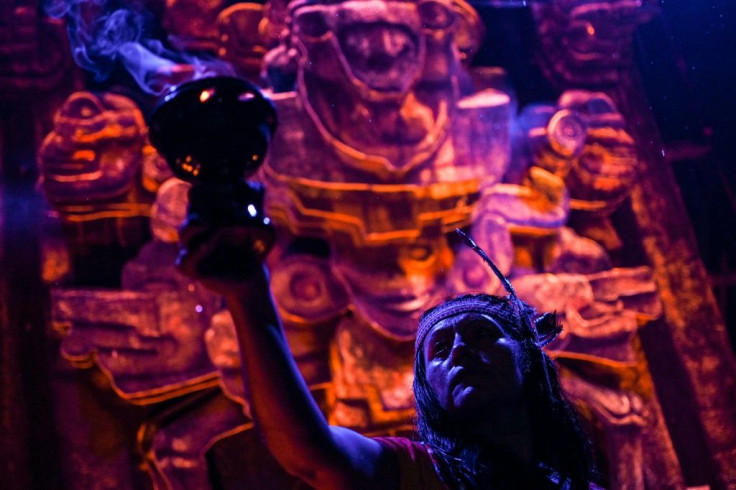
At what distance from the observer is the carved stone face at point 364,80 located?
9.78 feet

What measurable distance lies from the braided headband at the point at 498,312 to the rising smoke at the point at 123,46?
2.16m

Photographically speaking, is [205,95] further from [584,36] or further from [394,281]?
[584,36]

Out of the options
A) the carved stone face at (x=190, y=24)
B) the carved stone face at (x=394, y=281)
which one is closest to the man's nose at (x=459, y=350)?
the carved stone face at (x=394, y=281)

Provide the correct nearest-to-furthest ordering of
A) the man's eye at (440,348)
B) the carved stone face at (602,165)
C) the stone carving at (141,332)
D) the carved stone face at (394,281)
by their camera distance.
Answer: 1. the man's eye at (440,348)
2. the stone carving at (141,332)
3. the carved stone face at (394,281)
4. the carved stone face at (602,165)

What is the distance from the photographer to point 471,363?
1.33m

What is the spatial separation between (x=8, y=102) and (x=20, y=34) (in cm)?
35

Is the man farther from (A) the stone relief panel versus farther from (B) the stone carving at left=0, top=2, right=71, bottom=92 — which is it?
(B) the stone carving at left=0, top=2, right=71, bottom=92

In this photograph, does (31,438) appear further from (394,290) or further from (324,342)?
(394,290)

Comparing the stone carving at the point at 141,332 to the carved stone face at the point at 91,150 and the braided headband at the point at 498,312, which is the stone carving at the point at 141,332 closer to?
the carved stone face at the point at 91,150

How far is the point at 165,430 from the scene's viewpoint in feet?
8.86

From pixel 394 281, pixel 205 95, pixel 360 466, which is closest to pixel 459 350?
pixel 360 466

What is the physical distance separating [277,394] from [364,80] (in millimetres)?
2175

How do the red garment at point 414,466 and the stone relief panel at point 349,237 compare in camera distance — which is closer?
the red garment at point 414,466

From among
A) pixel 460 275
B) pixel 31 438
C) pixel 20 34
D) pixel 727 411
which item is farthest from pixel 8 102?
pixel 727 411
